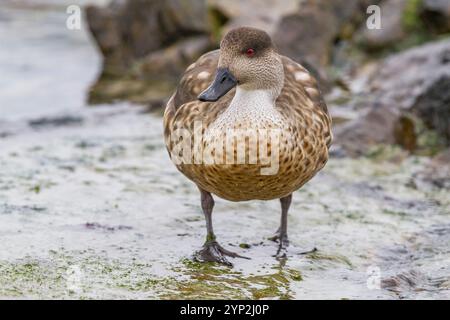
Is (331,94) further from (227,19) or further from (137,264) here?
(137,264)

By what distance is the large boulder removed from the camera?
29.7 ft

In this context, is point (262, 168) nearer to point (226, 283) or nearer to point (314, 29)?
point (226, 283)

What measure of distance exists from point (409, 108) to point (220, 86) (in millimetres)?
4928

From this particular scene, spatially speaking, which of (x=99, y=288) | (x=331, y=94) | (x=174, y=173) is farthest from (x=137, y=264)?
(x=331, y=94)

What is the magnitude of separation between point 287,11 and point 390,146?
4148 millimetres

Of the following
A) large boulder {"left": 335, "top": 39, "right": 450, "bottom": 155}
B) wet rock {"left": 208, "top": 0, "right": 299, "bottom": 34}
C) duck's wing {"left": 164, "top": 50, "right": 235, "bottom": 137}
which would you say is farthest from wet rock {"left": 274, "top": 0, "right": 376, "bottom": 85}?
duck's wing {"left": 164, "top": 50, "right": 235, "bottom": 137}

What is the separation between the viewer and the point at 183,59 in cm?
1235

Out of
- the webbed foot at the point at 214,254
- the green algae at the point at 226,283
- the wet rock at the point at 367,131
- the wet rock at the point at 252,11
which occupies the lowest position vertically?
the green algae at the point at 226,283

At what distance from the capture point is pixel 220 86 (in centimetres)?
539

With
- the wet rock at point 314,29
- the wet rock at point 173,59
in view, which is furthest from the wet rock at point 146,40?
the wet rock at point 314,29

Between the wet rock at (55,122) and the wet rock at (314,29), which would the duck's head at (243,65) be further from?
the wet rock at (314,29)

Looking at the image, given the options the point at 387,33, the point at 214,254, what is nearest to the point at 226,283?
the point at 214,254

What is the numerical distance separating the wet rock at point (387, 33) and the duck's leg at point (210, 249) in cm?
725

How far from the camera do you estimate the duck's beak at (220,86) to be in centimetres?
534
